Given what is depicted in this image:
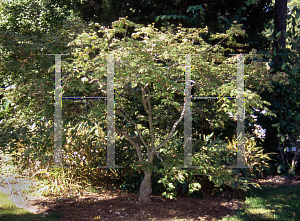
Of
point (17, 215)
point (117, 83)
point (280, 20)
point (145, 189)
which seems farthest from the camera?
point (280, 20)

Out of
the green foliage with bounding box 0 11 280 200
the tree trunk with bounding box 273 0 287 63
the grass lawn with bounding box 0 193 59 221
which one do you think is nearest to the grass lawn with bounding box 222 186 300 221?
the green foliage with bounding box 0 11 280 200

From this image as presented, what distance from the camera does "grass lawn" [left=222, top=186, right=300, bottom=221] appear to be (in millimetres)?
4285

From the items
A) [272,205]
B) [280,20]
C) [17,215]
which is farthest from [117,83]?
[280,20]

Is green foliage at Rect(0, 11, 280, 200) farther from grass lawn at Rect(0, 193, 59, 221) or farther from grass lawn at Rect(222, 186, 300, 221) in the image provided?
grass lawn at Rect(0, 193, 59, 221)

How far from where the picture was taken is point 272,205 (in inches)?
193

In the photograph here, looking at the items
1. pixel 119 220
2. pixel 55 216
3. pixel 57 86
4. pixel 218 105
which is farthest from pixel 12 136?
pixel 218 105

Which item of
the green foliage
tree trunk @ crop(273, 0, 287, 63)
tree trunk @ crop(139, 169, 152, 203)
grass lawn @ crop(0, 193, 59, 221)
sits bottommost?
grass lawn @ crop(0, 193, 59, 221)

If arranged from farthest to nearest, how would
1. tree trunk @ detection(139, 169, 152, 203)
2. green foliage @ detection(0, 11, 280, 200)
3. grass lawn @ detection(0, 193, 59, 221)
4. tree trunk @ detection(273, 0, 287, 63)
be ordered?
tree trunk @ detection(273, 0, 287, 63), tree trunk @ detection(139, 169, 152, 203), grass lawn @ detection(0, 193, 59, 221), green foliage @ detection(0, 11, 280, 200)

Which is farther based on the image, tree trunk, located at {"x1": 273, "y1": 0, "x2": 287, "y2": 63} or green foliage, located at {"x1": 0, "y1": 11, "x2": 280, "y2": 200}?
tree trunk, located at {"x1": 273, "y1": 0, "x2": 287, "y2": 63}

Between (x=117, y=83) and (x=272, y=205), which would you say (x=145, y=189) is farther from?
(x=272, y=205)

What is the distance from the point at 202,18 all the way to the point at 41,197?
5.50 meters

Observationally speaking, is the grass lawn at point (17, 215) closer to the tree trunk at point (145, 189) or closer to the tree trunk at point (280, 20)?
the tree trunk at point (145, 189)

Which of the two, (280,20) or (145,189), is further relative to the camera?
(280,20)

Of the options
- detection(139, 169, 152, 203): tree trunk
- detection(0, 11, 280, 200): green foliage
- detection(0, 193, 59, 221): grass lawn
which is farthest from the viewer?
detection(139, 169, 152, 203): tree trunk
